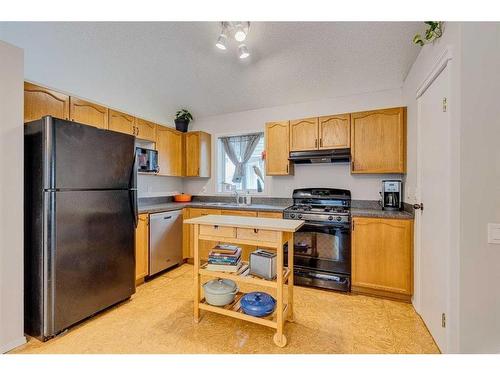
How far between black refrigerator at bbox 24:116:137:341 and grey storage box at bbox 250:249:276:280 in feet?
4.41

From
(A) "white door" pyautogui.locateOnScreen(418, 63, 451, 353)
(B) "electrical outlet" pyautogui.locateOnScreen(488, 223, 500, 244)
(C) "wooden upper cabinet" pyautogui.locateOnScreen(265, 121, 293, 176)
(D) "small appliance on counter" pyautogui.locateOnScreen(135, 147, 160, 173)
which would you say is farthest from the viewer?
(C) "wooden upper cabinet" pyautogui.locateOnScreen(265, 121, 293, 176)

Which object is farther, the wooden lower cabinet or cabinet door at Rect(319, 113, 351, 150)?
cabinet door at Rect(319, 113, 351, 150)

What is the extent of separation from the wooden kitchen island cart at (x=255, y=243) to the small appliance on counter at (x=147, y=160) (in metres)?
1.60

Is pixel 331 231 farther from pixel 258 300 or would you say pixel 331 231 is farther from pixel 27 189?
pixel 27 189

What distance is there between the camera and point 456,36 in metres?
1.41

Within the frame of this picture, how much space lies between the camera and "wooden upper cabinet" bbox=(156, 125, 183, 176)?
352cm

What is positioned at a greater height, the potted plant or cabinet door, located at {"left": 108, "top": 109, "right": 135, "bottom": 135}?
the potted plant

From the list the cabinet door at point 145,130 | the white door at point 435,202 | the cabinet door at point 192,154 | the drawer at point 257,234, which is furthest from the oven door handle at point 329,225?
the cabinet door at point 145,130

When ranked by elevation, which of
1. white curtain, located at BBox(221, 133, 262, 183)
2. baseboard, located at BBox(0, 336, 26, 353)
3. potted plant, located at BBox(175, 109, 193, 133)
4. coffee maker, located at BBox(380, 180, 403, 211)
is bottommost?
baseboard, located at BBox(0, 336, 26, 353)

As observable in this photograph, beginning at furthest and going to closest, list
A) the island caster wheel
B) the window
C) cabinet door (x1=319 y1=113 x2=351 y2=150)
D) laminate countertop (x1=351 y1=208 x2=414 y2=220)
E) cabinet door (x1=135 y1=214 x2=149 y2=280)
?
the window → cabinet door (x1=319 y1=113 x2=351 y2=150) → cabinet door (x1=135 y1=214 x2=149 y2=280) → laminate countertop (x1=351 y1=208 x2=414 y2=220) → the island caster wheel

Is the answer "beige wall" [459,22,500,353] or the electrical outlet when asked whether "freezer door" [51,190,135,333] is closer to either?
"beige wall" [459,22,500,353]

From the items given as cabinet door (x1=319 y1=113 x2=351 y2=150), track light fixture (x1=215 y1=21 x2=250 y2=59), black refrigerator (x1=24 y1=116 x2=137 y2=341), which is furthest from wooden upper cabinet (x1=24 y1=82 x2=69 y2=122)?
cabinet door (x1=319 y1=113 x2=351 y2=150)

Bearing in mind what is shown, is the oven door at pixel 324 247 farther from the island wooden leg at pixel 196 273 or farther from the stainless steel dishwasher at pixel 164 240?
the stainless steel dishwasher at pixel 164 240
